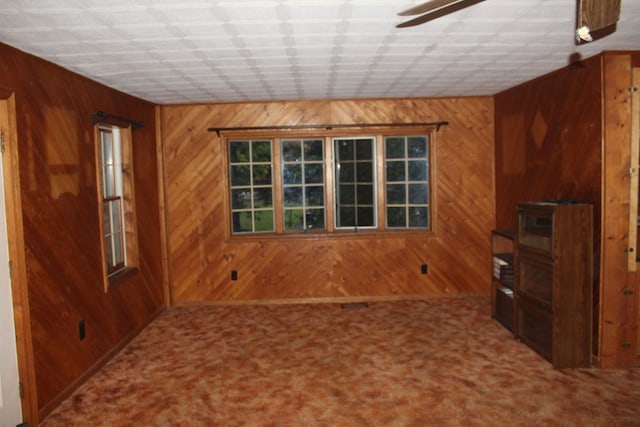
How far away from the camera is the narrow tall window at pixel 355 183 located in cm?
600

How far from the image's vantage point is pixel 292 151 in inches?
236

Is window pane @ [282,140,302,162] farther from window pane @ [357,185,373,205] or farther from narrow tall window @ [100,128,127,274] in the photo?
narrow tall window @ [100,128,127,274]

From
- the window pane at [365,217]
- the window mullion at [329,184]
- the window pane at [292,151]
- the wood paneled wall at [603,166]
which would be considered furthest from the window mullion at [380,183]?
the wood paneled wall at [603,166]

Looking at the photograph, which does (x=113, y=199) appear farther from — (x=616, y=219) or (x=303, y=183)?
(x=616, y=219)

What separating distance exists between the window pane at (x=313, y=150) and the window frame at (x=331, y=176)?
9 cm

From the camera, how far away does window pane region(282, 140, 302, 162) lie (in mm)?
5992

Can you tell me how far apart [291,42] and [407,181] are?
315cm

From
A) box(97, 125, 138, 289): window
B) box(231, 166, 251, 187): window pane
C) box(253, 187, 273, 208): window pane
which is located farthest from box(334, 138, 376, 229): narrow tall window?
box(97, 125, 138, 289): window

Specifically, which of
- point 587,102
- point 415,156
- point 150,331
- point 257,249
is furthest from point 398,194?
point 150,331

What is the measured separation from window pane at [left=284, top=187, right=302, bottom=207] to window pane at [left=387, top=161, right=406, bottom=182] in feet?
3.83

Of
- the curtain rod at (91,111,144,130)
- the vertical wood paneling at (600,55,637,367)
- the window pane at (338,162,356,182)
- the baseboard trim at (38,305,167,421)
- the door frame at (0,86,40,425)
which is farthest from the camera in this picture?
the window pane at (338,162,356,182)

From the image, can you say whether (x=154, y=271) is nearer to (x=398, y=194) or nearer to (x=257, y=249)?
Answer: (x=257, y=249)

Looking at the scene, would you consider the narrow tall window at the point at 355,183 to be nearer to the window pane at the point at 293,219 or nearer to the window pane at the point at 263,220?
the window pane at the point at 293,219

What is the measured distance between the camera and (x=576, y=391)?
3.41m
